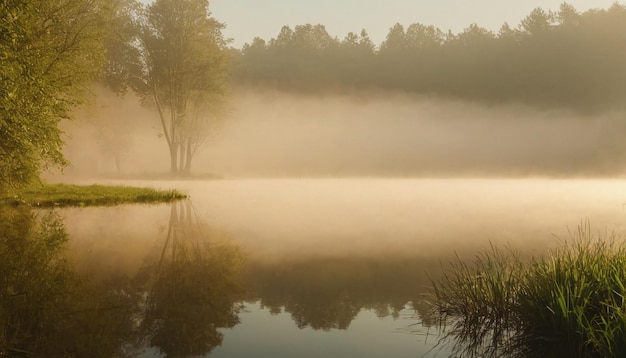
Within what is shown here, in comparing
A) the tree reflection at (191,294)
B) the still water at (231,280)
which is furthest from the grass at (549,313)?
the tree reflection at (191,294)

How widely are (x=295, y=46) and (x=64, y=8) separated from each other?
4250 inches

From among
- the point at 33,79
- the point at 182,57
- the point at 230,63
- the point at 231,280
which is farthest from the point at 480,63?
the point at 231,280

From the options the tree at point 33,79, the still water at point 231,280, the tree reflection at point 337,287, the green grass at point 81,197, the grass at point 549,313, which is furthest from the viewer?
the green grass at point 81,197

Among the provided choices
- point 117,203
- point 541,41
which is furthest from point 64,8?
point 541,41

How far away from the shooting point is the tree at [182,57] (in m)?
59.9

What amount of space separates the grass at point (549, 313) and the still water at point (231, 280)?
29.4 inches

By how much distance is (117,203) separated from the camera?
1275 inches

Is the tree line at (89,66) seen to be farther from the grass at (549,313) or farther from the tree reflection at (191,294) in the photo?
the grass at (549,313)

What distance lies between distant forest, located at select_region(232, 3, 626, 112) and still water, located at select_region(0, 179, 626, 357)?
4070 inches

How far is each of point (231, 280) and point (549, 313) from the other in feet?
24.6

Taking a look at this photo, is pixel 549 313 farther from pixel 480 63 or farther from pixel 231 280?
pixel 480 63

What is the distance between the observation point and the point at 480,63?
133m

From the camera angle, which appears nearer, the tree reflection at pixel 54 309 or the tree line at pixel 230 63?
the tree reflection at pixel 54 309

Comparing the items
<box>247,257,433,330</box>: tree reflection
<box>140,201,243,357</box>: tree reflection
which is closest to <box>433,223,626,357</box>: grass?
<box>247,257,433,330</box>: tree reflection
